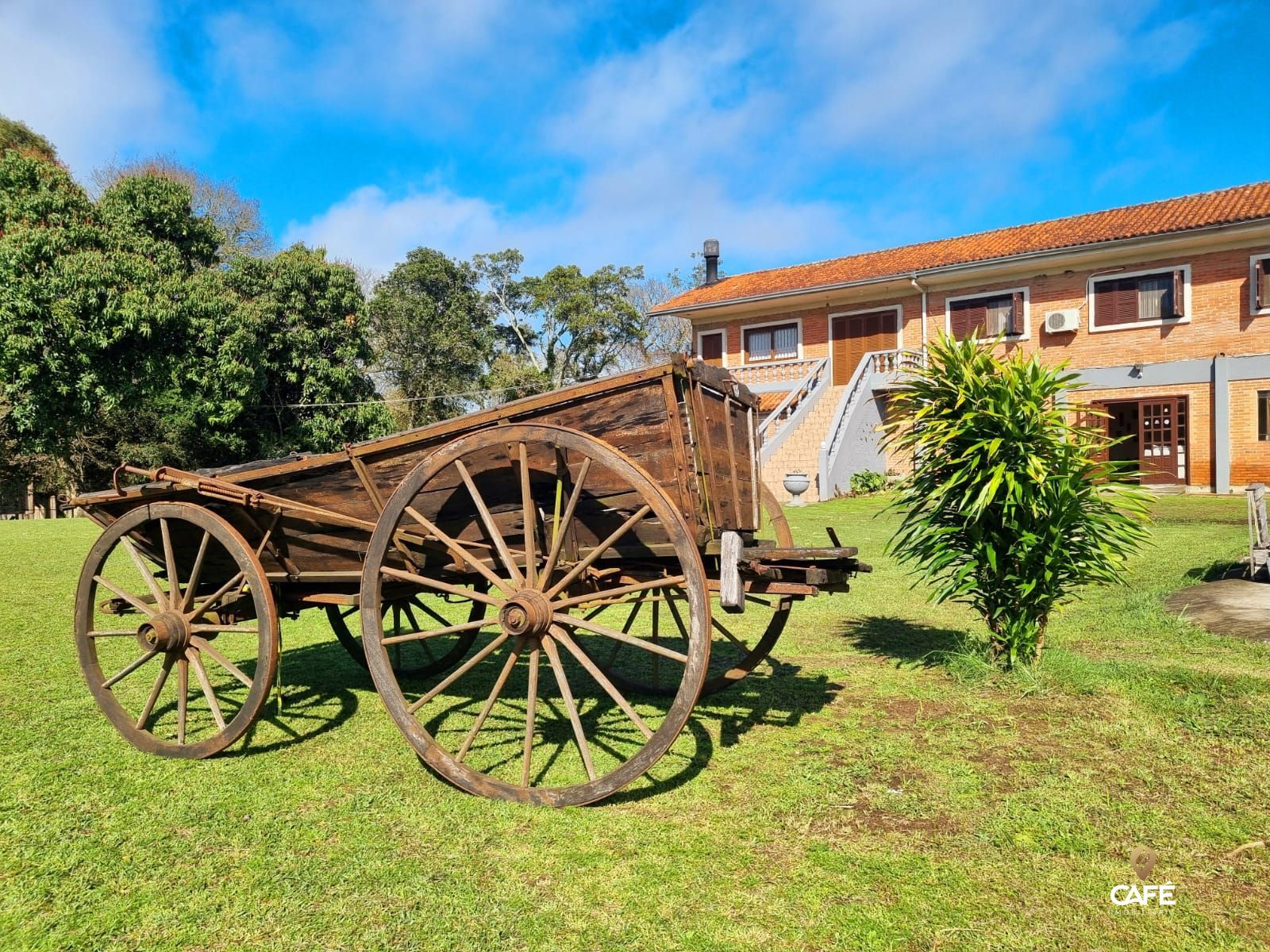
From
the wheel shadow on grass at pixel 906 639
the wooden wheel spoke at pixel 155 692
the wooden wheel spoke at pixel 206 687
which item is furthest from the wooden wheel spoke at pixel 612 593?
the wheel shadow on grass at pixel 906 639

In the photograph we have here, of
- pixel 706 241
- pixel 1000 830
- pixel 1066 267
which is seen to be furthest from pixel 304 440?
pixel 1000 830

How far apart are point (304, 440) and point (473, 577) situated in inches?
854

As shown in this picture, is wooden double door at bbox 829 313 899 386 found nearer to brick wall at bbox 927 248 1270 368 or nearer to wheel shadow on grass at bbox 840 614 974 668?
brick wall at bbox 927 248 1270 368

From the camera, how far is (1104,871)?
2955 mm

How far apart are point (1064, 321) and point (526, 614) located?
66.8 feet

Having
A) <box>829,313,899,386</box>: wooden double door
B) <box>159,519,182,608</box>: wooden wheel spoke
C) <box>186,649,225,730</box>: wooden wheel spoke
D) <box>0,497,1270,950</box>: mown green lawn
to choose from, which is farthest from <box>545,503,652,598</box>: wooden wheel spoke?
<box>829,313,899,386</box>: wooden double door

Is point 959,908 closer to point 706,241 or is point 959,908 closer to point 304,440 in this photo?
point 304,440

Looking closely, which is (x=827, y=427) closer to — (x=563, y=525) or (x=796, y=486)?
(x=796, y=486)

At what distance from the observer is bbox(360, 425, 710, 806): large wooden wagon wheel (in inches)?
134

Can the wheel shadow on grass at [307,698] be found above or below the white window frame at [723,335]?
below

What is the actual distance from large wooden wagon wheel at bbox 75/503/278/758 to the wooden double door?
2085 cm

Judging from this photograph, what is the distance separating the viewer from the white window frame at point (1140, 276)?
749 inches

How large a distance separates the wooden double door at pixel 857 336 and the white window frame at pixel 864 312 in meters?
0.02

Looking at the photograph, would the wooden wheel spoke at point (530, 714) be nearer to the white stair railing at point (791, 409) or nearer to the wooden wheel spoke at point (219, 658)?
the wooden wheel spoke at point (219, 658)
